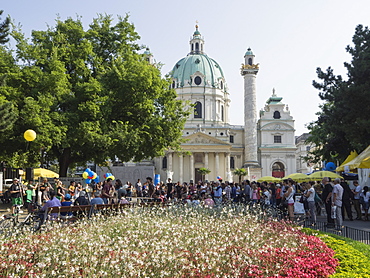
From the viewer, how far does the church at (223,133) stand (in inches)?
2891

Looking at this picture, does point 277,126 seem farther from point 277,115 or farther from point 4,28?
point 4,28

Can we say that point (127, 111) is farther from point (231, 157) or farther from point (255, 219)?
point (231, 157)

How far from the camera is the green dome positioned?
86.9 meters

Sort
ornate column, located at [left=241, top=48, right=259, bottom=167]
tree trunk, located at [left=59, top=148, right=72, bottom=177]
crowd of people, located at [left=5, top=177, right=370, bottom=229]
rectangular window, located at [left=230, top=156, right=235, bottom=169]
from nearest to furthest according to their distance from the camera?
crowd of people, located at [left=5, top=177, right=370, bottom=229] → tree trunk, located at [left=59, top=148, right=72, bottom=177] → ornate column, located at [left=241, top=48, right=259, bottom=167] → rectangular window, located at [left=230, top=156, right=235, bottom=169]

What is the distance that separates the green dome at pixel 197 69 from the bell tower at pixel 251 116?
48.3ft

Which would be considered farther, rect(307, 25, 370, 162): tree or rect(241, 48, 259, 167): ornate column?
rect(241, 48, 259, 167): ornate column

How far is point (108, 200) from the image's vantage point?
17844 mm

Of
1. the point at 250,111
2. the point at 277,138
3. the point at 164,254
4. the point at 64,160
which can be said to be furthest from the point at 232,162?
the point at 164,254

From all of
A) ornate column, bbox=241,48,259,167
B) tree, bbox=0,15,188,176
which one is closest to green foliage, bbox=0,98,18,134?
tree, bbox=0,15,188,176

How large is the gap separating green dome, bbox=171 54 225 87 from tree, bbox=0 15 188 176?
190 ft

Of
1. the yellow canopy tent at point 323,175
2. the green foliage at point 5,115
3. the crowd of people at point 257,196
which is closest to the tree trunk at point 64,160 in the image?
the crowd of people at point 257,196

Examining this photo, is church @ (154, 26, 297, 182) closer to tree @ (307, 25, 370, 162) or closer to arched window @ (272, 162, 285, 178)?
arched window @ (272, 162, 285, 178)

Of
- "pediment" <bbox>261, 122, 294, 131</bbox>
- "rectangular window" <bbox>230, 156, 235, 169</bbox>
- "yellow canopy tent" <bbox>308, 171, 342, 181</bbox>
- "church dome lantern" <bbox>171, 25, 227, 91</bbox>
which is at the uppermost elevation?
"church dome lantern" <bbox>171, 25, 227, 91</bbox>

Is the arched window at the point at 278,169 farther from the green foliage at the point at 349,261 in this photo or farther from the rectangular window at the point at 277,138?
the green foliage at the point at 349,261
